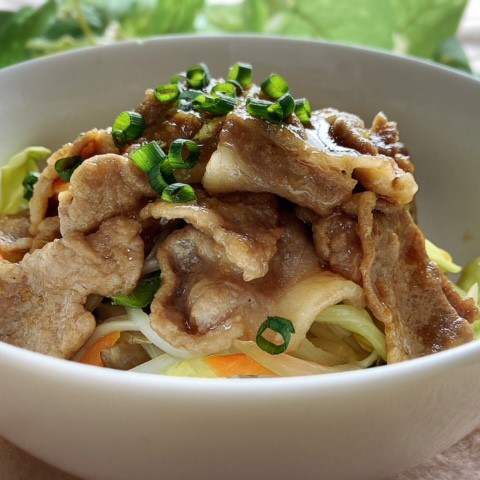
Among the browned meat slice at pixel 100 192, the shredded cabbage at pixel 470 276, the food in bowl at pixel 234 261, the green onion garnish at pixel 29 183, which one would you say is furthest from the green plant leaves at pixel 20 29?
the shredded cabbage at pixel 470 276

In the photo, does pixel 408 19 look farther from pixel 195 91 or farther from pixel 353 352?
pixel 353 352

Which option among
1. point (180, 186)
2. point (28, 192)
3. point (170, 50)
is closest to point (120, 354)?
point (180, 186)

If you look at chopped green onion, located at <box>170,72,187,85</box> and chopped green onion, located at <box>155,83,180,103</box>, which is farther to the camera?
chopped green onion, located at <box>170,72,187,85</box>

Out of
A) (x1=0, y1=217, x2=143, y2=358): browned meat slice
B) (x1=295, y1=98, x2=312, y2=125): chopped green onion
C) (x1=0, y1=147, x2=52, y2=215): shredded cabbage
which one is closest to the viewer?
(x1=0, y1=217, x2=143, y2=358): browned meat slice

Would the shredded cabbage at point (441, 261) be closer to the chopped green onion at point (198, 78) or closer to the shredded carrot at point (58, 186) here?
the chopped green onion at point (198, 78)

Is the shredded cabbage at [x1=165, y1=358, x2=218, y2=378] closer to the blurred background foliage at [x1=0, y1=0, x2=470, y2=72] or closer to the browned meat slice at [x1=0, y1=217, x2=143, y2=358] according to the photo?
the browned meat slice at [x1=0, y1=217, x2=143, y2=358]

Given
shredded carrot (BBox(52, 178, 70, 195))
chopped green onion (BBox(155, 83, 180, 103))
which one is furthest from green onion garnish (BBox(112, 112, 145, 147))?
shredded carrot (BBox(52, 178, 70, 195))
